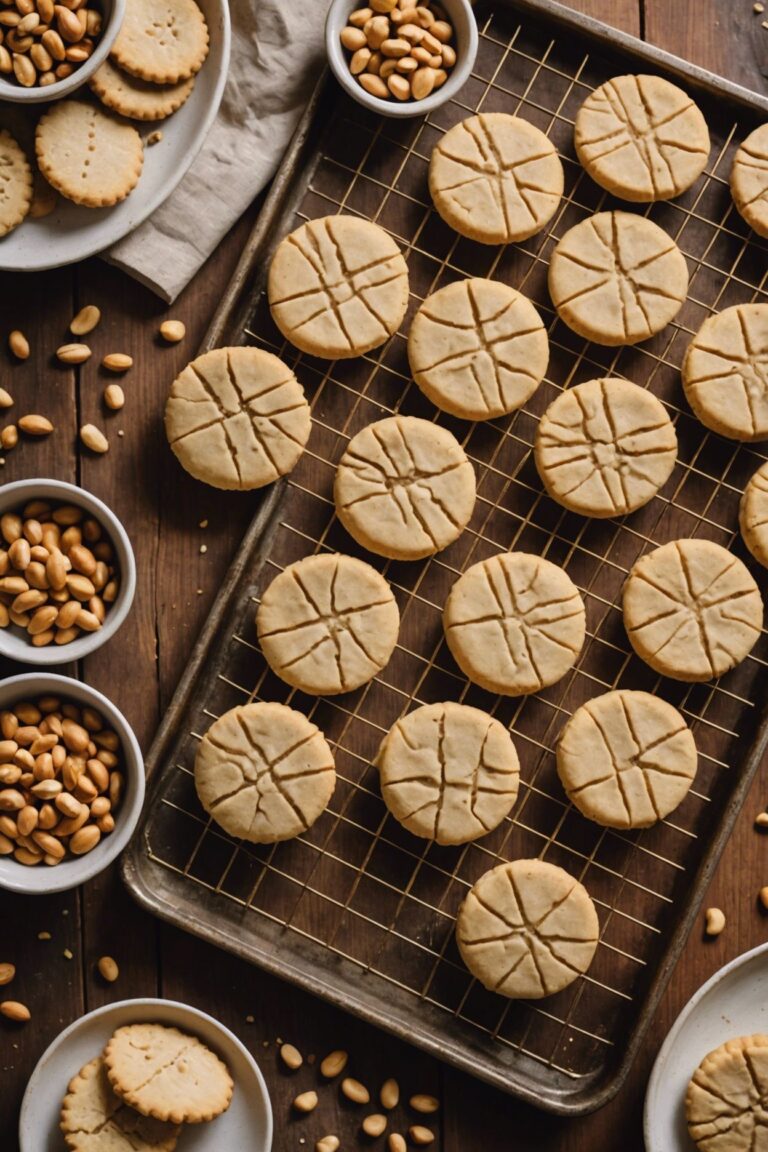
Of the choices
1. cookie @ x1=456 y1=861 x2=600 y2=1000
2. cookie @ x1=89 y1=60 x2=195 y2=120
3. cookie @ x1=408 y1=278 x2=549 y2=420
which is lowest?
cookie @ x1=456 y1=861 x2=600 y2=1000

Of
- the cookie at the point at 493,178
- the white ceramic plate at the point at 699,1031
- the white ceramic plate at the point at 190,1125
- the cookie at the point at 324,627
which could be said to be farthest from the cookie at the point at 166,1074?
the cookie at the point at 493,178

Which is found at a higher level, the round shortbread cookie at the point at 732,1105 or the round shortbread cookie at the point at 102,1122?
the round shortbread cookie at the point at 732,1105

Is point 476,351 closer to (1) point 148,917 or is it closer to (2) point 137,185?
(2) point 137,185

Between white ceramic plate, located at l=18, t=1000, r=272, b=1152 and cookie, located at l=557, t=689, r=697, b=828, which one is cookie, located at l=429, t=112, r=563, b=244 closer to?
cookie, located at l=557, t=689, r=697, b=828

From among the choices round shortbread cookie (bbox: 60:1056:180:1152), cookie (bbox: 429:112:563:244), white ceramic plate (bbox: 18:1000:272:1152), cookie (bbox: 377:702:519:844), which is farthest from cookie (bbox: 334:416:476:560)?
round shortbread cookie (bbox: 60:1056:180:1152)

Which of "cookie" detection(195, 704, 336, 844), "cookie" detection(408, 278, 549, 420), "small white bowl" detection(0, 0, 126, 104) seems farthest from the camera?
"cookie" detection(408, 278, 549, 420)

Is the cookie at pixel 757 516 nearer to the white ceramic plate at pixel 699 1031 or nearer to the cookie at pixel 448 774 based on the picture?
the cookie at pixel 448 774

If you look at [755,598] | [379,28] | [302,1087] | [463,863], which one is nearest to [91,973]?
[302,1087]
